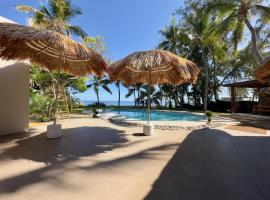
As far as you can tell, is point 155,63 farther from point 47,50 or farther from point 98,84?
point 98,84

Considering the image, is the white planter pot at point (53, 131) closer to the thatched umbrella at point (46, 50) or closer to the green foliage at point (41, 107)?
the thatched umbrella at point (46, 50)

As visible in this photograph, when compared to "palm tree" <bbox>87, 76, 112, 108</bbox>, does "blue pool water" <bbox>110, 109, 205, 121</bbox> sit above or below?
below

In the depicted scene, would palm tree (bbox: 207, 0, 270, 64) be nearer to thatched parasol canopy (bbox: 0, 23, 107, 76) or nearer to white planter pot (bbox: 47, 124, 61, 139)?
thatched parasol canopy (bbox: 0, 23, 107, 76)

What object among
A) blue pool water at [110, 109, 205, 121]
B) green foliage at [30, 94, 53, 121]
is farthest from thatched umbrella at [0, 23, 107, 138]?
blue pool water at [110, 109, 205, 121]

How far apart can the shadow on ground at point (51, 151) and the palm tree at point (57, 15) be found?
1019 centimetres

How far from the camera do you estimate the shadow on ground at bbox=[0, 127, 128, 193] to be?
322 cm

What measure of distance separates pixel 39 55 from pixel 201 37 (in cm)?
1541

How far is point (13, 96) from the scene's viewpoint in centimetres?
684

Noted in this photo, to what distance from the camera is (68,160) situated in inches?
167

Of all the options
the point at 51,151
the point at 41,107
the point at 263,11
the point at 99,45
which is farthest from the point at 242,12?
the point at 51,151

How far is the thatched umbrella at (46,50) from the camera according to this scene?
15.9 ft

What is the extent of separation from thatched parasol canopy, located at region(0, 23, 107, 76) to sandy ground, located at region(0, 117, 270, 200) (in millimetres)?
2536

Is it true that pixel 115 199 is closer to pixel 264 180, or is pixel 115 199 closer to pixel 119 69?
pixel 264 180

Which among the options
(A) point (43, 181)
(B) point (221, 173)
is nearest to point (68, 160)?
(A) point (43, 181)
